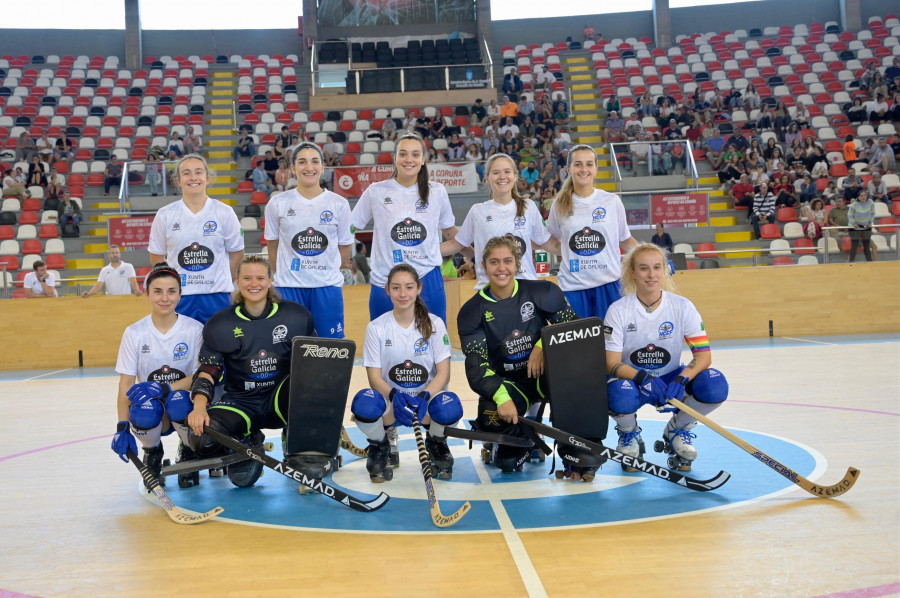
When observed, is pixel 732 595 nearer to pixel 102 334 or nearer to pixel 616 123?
pixel 102 334

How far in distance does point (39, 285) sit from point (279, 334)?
31.6ft

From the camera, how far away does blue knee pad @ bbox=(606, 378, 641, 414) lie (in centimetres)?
422

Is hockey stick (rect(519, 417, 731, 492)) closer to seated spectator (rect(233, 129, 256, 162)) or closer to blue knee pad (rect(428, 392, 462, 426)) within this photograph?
blue knee pad (rect(428, 392, 462, 426))

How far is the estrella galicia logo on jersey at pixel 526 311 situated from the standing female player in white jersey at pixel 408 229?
2.70 ft

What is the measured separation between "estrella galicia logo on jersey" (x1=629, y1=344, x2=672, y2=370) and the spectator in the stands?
18170 mm

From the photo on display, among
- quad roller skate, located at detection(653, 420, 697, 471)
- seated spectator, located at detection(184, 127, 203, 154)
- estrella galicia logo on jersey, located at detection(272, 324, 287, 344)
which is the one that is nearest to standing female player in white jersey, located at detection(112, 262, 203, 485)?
estrella galicia logo on jersey, located at detection(272, 324, 287, 344)

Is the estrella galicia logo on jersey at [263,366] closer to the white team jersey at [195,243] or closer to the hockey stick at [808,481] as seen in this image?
the white team jersey at [195,243]

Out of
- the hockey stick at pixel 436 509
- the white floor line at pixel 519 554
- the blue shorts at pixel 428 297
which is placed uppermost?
the blue shorts at pixel 428 297

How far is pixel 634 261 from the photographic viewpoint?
4.68 metres

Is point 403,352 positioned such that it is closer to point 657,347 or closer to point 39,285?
point 657,347

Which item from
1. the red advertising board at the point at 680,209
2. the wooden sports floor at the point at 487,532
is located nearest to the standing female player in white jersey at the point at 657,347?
the wooden sports floor at the point at 487,532

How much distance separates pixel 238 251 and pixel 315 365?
1502 mm

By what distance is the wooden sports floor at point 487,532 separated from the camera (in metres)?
2.82

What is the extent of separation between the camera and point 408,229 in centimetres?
523
